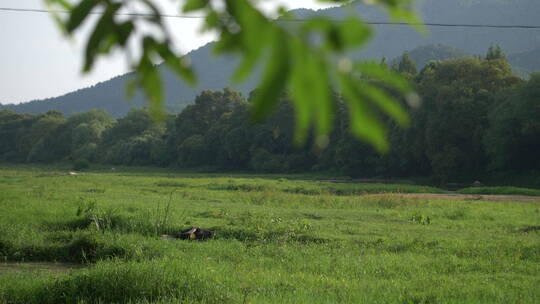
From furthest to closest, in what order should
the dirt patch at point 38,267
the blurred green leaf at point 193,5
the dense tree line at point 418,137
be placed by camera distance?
the dense tree line at point 418,137 < the dirt patch at point 38,267 < the blurred green leaf at point 193,5

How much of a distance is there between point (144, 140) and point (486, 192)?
2397 inches

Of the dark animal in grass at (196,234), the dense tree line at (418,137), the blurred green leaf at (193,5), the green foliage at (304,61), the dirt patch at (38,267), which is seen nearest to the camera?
the green foliage at (304,61)

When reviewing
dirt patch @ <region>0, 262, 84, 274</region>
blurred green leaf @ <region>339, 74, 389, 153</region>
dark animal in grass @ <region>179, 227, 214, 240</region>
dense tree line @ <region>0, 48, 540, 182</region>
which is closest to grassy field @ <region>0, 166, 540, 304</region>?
dirt patch @ <region>0, 262, 84, 274</region>

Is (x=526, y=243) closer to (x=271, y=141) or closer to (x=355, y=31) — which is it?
(x=355, y=31)

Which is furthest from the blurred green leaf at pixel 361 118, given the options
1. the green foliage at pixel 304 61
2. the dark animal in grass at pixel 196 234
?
the dark animal in grass at pixel 196 234

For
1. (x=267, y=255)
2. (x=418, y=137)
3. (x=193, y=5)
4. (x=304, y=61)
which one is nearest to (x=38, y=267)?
(x=267, y=255)

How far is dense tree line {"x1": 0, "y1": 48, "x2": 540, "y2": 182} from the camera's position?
3881 centimetres

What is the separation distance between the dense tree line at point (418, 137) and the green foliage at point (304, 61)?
55.6ft

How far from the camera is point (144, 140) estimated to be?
83.2m

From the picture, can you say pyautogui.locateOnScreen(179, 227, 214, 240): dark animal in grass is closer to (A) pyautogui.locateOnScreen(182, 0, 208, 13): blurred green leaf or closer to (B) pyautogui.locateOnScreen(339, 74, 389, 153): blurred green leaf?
(A) pyautogui.locateOnScreen(182, 0, 208, 13): blurred green leaf

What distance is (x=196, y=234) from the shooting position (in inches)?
512

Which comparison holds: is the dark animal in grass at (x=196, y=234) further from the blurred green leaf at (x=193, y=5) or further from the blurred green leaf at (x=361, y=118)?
the blurred green leaf at (x=361, y=118)

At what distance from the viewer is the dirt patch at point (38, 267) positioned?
10.1m

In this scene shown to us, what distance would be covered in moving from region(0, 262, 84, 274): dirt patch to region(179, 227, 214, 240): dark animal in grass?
2.60 meters
